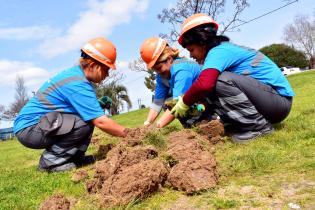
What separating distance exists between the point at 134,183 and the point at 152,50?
2.29 meters

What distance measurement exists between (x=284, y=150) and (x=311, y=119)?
166 cm

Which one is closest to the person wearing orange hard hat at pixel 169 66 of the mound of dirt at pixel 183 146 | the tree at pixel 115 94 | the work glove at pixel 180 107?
the work glove at pixel 180 107

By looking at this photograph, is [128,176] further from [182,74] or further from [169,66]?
[169,66]

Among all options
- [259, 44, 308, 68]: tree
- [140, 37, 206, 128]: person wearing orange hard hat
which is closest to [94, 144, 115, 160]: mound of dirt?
[140, 37, 206, 128]: person wearing orange hard hat

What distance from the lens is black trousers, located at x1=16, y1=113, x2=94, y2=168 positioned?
402 centimetres

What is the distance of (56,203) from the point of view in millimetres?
2307

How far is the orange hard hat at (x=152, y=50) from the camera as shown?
4371mm

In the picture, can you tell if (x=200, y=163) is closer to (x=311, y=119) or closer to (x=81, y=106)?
(x=81, y=106)

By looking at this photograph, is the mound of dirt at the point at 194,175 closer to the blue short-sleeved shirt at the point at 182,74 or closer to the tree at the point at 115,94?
the blue short-sleeved shirt at the point at 182,74

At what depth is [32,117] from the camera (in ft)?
13.5

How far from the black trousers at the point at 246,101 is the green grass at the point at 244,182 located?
207 mm

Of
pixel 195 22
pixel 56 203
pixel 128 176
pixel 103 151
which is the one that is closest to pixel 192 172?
pixel 128 176

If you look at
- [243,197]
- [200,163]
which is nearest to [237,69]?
[200,163]

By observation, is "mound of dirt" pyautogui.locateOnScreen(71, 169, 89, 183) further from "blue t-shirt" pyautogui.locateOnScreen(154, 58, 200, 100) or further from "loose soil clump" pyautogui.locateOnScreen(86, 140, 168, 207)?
"blue t-shirt" pyautogui.locateOnScreen(154, 58, 200, 100)
